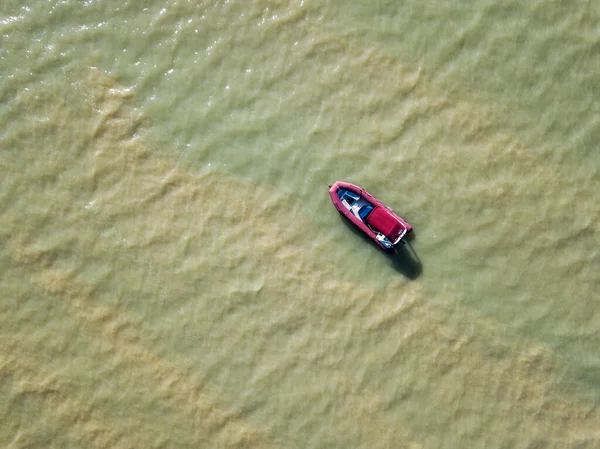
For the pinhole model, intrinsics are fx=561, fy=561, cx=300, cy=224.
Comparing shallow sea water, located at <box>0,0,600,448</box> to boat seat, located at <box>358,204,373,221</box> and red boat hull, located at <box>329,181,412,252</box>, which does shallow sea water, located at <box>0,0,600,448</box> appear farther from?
boat seat, located at <box>358,204,373,221</box>

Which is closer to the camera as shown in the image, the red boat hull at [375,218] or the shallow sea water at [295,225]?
the red boat hull at [375,218]

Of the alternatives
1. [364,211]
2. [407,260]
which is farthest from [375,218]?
[407,260]

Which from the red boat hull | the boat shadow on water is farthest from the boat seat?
the boat shadow on water

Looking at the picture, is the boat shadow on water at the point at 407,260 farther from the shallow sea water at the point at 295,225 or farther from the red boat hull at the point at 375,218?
the red boat hull at the point at 375,218

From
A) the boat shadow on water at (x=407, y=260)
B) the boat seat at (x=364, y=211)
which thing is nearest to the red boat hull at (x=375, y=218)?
the boat seat at (x=364, y=211)

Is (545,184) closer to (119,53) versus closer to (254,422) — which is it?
(254,422)

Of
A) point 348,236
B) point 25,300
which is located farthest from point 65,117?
point 348,236

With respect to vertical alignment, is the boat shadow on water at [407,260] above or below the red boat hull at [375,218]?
below

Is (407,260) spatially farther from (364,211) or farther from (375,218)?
(364,211)
